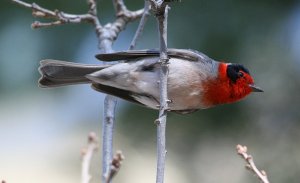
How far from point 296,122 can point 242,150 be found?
10.6 feet

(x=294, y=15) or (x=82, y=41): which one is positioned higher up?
(x=294, y=15)

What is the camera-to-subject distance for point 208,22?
6.28 metres

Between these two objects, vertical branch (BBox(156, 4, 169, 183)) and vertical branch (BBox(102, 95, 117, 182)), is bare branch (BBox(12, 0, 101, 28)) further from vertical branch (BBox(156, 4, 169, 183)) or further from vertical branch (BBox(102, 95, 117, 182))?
vertical branch (BBox(156, 4, 169, 183))

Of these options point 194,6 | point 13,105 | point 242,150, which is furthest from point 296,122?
point 242,150

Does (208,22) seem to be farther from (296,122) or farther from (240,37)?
(296,122)

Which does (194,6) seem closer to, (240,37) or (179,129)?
(240,37)

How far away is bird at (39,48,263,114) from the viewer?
4008mm

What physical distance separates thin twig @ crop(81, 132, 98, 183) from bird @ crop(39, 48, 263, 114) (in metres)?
1.61

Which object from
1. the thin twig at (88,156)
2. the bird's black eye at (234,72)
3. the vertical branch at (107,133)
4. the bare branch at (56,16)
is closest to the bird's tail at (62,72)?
the bare branch at (56,16)

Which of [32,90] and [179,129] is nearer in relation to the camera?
[179,129]

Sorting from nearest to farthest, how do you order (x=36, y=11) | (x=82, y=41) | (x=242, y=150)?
(x=242, y=150) < (x=36, y=11) < (x=82, y=41)

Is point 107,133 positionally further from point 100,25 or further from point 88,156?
point 88,156

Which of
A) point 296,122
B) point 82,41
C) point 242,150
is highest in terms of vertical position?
point 82,41

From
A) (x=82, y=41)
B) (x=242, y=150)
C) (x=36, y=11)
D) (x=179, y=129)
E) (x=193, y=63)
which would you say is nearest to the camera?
(x=242, y=150)
